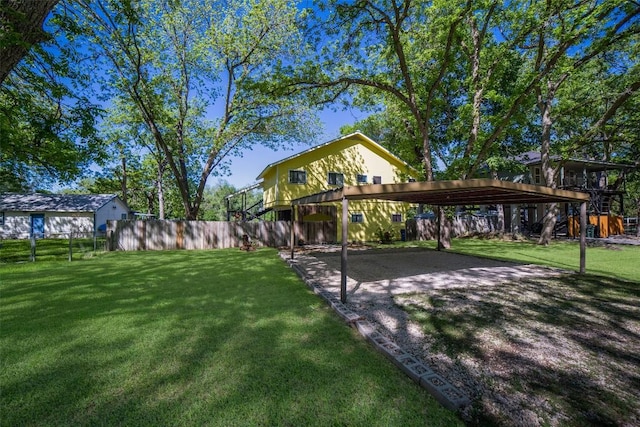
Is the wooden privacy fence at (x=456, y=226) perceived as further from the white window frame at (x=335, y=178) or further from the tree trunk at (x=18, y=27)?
the tree trunk at (x=18, y=27)

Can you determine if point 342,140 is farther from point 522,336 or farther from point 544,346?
point 544,346

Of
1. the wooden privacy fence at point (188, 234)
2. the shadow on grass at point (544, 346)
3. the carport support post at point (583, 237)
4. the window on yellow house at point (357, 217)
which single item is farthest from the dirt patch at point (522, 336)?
the window on yellow house at point (357, 217)

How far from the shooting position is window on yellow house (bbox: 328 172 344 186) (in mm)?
16906

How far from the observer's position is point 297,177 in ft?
53.1

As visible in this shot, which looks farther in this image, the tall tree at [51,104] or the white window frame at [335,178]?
the white window frame at [335,178]

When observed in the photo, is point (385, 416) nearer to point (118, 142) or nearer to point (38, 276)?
point (38, 276)

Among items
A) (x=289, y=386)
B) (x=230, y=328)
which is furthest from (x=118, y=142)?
(x=289, y=386)

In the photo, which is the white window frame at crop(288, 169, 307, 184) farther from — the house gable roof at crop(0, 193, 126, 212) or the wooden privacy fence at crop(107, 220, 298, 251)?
the house gable roof at crop(0, 193, 126, 212)

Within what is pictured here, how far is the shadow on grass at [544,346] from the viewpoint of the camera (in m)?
2.23

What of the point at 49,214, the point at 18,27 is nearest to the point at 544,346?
the point at 18,27

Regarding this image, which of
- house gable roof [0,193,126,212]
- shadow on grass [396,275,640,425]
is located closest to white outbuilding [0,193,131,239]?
house gable roof [0,193,126,212]

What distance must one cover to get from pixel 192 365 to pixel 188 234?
1229 centimetres

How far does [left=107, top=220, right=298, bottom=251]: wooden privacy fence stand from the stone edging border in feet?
34.9

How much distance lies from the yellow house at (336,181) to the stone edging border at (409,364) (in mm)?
11474
